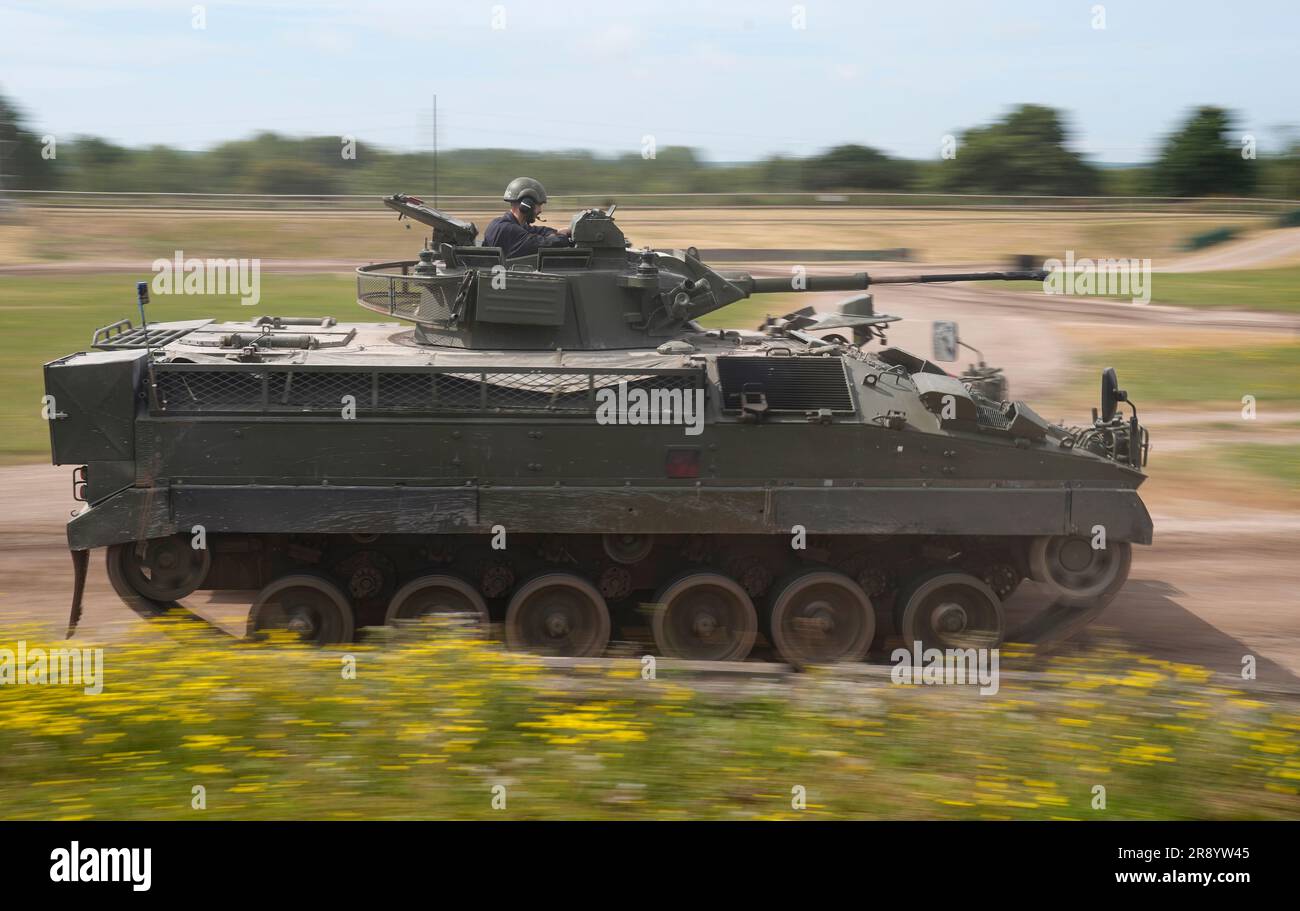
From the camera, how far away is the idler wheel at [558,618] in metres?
10.2

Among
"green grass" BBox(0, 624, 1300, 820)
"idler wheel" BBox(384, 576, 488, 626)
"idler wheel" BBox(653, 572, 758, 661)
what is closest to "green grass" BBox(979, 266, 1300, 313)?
"idler wheel" BBox(653, 572, 758, 661)

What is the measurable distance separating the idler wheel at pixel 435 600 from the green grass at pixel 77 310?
11822mm

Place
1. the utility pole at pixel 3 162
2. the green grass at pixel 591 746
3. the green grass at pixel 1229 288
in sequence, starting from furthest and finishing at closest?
the utility pole at pixel 3 162
the green grass at pixel 1229 288
the green grass at pixel 591 746

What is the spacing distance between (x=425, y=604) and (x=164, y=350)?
9.28 feet

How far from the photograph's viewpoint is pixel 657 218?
37625mm

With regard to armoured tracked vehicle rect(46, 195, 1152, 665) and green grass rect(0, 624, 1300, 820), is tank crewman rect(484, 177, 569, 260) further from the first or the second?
green grass rect(0, 624, 1300, 820)

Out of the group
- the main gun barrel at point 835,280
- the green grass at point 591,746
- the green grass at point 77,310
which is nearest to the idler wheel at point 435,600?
the green grass at point 591,746

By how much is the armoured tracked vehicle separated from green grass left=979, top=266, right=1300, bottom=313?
2471 cm

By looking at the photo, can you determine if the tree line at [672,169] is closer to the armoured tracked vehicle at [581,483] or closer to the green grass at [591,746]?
the armoured tracked vehicle at [581,483]

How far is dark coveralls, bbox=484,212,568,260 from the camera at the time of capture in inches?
439

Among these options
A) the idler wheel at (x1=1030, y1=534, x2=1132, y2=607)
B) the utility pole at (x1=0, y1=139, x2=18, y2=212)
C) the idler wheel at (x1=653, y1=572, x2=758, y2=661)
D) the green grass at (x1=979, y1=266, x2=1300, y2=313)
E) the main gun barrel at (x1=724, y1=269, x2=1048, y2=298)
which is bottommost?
the idler wheel at (x1=653, y1=572, x2=758, y2=661)

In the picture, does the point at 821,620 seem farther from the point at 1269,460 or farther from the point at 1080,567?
the point at 1269,460

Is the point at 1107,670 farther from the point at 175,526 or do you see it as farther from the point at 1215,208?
the point at 1215,208

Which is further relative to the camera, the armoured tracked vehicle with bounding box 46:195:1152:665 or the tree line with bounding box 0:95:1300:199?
the tree line with bounding box 0:95:1300:199
